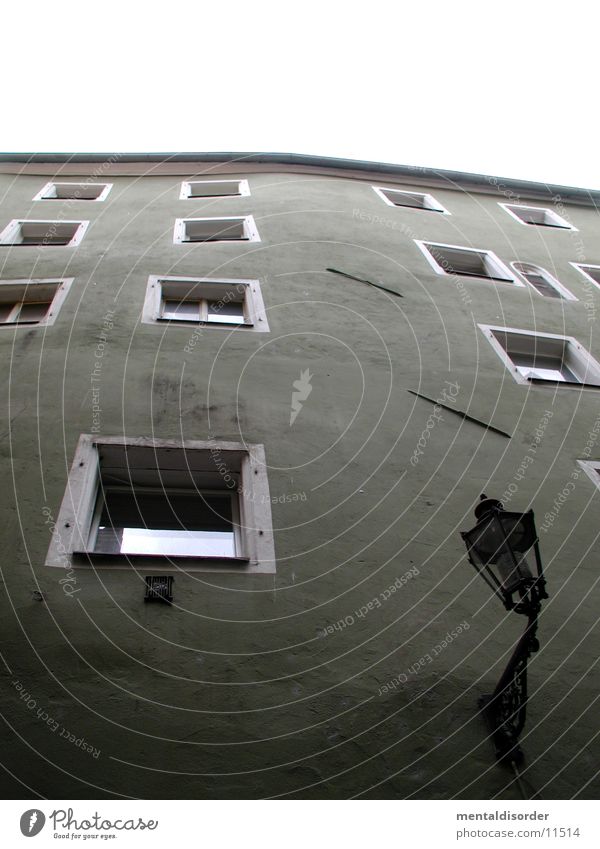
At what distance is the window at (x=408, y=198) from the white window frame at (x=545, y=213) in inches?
66.4

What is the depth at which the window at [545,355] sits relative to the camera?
11250mm

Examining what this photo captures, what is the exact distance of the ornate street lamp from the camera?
5094 millimetres

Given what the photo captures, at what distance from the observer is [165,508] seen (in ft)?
25.3

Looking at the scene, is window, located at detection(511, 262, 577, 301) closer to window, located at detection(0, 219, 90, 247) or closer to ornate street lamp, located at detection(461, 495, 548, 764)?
window, located at detection(0, 219, 90, 247)

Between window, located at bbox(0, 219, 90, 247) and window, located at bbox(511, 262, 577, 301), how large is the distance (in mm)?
7590

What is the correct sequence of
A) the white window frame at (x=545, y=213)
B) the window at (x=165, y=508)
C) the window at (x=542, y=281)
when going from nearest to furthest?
the window at (x=165, y=508) → the window at (x=542, y=281) → the white window frame at (x=545, y=213)

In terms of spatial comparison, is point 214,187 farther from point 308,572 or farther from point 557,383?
point 308,572

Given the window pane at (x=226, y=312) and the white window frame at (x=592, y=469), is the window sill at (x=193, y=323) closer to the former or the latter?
the window pane at (x=226, y=312)

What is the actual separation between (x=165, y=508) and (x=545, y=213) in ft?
46.9

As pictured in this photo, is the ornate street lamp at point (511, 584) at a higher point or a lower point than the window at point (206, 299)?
lower

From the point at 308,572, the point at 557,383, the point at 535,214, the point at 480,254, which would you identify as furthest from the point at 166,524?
the point at 535,214

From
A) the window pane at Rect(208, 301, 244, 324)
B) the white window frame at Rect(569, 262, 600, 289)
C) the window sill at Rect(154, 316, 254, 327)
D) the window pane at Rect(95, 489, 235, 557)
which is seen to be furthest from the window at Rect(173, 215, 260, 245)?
the window pane at Rect(95, 489, 235, 557)

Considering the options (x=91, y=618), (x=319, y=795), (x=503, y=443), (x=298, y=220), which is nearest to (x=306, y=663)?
(x=319, y=795)

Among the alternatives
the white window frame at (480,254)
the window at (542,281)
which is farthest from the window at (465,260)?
the window at (542,281)
